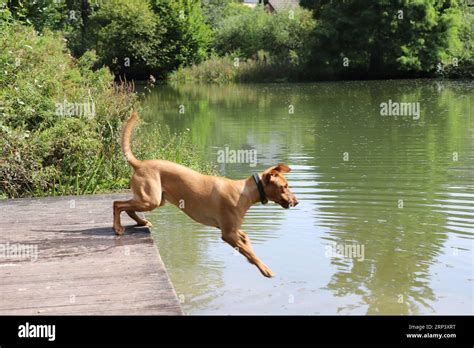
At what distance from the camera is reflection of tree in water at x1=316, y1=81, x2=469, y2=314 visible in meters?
8.31

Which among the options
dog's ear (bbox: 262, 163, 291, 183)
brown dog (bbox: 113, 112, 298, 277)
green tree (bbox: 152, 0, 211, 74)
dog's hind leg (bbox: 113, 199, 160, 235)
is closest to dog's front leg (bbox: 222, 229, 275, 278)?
brown dog (bbox: 113, 112, 298, 277)

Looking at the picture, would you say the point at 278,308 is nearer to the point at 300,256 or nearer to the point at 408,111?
the point at 300,256

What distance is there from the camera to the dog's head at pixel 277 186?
717 cm

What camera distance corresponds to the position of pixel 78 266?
6.85 m

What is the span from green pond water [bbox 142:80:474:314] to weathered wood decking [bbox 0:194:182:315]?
1021 mm

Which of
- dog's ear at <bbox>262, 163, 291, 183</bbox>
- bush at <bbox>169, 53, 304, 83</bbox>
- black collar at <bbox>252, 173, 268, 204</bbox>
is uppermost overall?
bush at <bbox>169, 53, 304, 83</bbox>

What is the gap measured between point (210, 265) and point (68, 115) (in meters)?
4.28

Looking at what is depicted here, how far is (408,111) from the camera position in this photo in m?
28.4

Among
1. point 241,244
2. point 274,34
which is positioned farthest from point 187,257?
point 274,34

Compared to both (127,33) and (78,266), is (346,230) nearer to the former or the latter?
(78,266)

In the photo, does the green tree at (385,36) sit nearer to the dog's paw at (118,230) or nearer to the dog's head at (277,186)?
the dog's paw at (118,230)

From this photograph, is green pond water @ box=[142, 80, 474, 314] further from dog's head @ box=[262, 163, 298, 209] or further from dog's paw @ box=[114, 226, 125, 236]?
dog's head @ box=[262, 163, 298, 209]

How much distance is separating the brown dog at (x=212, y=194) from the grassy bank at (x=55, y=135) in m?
3.74

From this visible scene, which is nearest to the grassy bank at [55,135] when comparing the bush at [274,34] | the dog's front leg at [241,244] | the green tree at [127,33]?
the dog's front leg at [241,244]
